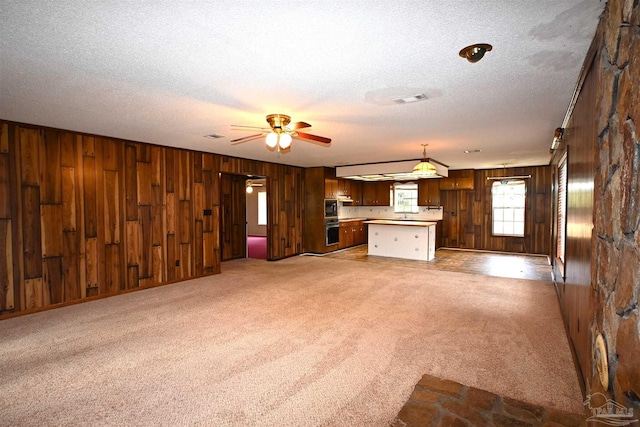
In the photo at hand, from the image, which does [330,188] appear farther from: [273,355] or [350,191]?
[273,355]

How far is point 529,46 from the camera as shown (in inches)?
82.4

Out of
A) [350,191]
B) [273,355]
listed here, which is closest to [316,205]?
[350,191]

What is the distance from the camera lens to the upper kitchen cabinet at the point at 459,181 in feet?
29.8

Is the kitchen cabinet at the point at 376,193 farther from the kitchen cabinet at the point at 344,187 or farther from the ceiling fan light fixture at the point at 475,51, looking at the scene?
the ceiling fan light fixture at the point at 475,51

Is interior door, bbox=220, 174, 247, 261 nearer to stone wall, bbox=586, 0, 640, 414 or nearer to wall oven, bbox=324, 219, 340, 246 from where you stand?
wall oven, bbox=324, 219, 340, 246

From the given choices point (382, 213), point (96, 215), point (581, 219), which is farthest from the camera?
point (382, 213)

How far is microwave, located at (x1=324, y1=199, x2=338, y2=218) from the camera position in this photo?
28.8 ft

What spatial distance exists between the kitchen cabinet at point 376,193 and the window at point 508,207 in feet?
10.1

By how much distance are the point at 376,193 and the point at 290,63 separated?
865cm

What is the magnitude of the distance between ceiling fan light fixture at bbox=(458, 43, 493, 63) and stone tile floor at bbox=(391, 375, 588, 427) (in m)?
2.36

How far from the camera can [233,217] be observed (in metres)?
8.42

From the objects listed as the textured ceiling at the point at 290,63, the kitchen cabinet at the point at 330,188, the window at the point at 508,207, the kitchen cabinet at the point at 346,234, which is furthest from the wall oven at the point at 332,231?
the textured ceiling at the point at 290,63

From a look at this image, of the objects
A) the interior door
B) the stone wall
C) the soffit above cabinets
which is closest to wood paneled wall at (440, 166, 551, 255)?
the soffit above cabinets

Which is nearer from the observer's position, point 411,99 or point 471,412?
point 471,412
